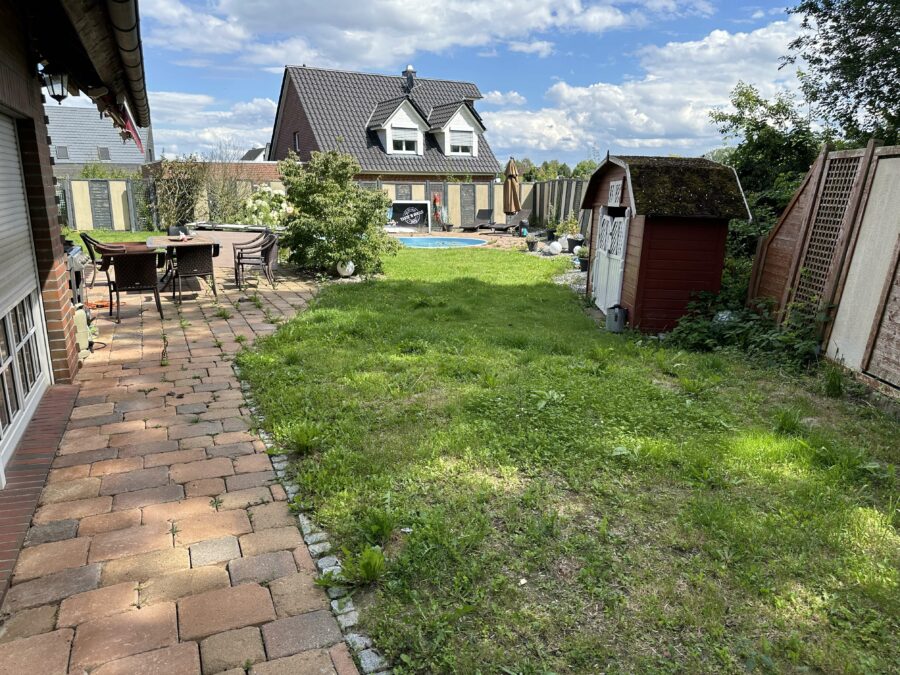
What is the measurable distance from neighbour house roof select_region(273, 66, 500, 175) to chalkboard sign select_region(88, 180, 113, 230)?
843 centimetres

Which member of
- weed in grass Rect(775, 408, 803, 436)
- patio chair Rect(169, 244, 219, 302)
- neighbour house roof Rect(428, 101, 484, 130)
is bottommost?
weed in grass Rect(775, 408, 803, 436)

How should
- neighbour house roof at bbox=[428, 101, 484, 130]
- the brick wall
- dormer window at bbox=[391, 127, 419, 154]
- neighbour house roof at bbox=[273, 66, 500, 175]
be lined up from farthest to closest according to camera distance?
neighbour house roof at bbox=[428, 101, 484, 130], dormer window at bbox=[391, 127, 419, 154], neighbour house roof at bbox=[273, 66, 500, 175], the brick wall

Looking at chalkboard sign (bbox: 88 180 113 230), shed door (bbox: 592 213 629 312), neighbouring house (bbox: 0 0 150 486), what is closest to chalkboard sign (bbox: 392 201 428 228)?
chalkboard sign (bbox: 88 180 113 230)

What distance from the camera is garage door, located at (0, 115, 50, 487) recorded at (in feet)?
12.5

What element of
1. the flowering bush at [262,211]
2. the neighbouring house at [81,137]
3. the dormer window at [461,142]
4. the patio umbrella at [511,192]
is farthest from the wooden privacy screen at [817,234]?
the neighbouring house at [81,137]

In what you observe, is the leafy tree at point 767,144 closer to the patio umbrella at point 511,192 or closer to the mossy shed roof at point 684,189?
the mossy shed roof at point 684,189

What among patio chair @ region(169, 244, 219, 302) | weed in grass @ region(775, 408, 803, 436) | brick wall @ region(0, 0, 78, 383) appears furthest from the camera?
patio chair @ region(169, 244, 219, 302)

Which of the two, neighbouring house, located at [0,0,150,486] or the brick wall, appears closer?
neighbouring house, located at [0,0,150,486]

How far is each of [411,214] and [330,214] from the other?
542 inches

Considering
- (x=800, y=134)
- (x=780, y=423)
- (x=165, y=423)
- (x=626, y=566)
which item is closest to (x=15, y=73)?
(x=165, y=423)

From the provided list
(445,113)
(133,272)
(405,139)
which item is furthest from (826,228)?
(445,113)

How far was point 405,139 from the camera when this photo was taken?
26578 mm

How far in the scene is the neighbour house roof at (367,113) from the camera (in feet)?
84.0

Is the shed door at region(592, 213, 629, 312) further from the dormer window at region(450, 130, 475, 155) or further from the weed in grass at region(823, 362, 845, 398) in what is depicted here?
the dormer window at region(450, 130, 475, 155)
